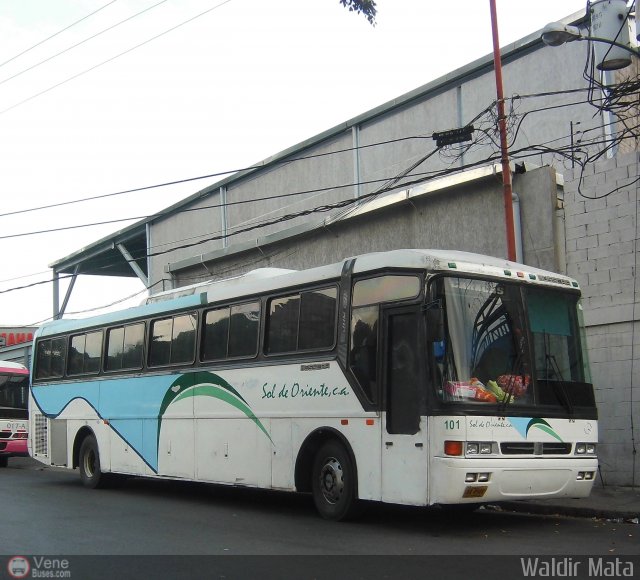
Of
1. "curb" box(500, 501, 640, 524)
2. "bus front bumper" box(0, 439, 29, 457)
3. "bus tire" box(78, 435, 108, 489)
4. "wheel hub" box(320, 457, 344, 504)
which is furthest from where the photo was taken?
"bus front bumper" box(0, 439, 29, 457)

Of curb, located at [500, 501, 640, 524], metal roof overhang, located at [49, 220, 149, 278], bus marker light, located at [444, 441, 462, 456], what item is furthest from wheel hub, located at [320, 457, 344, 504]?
metal roof overhang, located at [49, 220, 149, 278]

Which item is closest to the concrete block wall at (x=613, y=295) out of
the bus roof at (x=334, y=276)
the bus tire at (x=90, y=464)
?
the bus roof at (x=334, y=276)

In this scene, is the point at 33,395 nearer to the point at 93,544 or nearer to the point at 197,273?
the point at 197,273

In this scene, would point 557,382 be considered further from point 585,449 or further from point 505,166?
point 505,166

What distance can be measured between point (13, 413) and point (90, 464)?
744 cm

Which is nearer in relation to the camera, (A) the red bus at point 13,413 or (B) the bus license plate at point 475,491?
(B) the bus license plate at point 475,491

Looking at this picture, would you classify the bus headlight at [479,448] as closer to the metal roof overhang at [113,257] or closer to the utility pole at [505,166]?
the utility pole at [505,166]

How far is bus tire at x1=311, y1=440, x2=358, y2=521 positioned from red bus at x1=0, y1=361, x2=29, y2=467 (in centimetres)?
1403

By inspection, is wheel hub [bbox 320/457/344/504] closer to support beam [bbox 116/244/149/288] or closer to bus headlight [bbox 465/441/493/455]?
bus headlight [bbox 465/441/493/455]

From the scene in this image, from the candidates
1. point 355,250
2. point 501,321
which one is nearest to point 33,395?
point 355,250

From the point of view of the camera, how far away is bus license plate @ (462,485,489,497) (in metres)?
8.91

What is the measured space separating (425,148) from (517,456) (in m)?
12.4

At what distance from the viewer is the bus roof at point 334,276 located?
9688mm

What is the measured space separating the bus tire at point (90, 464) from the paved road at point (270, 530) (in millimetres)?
2034
